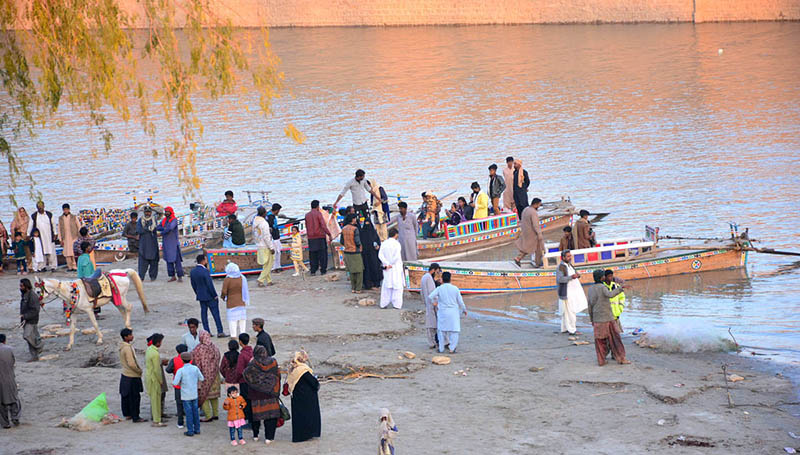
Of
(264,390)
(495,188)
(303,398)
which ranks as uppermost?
(495,188)

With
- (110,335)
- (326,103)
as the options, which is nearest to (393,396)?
(110,335)

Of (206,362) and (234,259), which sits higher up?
(234,259)

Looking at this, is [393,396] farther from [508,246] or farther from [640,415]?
[508,246]

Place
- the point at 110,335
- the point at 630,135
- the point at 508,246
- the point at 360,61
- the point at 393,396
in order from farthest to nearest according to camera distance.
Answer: the point at 360,61 < the point at 630,135 < the point at 508,246 < the point at 110,335 < the point at 393,396

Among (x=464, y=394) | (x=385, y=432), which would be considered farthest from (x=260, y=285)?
(x=385, y=432)

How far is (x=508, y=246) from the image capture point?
832 inches

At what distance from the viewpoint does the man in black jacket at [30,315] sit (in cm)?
1326

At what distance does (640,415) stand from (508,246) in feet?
32.9

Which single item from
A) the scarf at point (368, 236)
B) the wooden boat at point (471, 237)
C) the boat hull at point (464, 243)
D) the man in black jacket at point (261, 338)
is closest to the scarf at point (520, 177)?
the wooden boat at point (471, 237)

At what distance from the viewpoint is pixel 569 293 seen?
1447 cm

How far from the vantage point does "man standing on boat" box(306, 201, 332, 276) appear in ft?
59.0

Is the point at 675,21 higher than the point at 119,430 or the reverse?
higher

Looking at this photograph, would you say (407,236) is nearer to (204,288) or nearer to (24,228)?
(204,288)

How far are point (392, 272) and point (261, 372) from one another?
6.05 m
